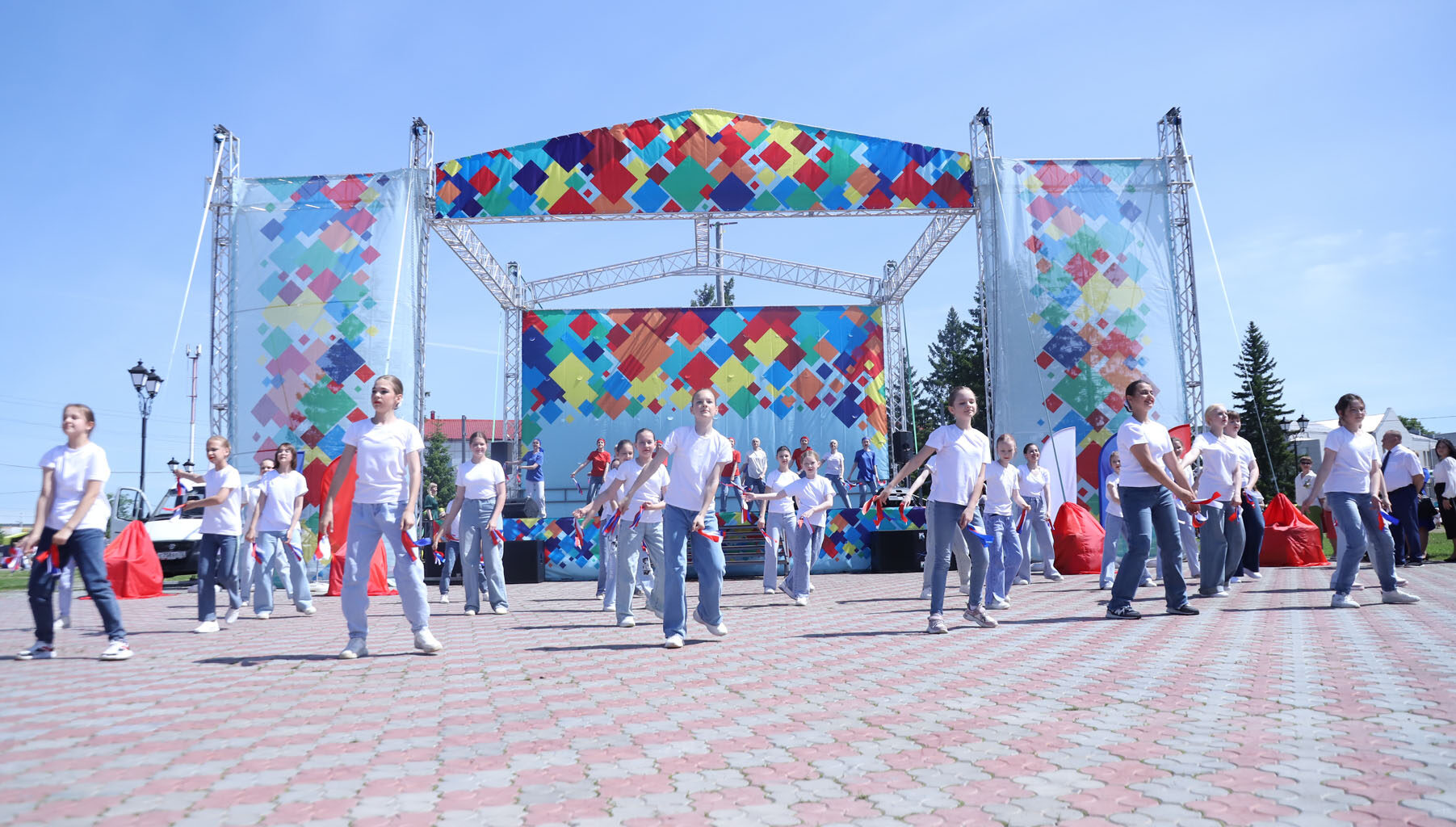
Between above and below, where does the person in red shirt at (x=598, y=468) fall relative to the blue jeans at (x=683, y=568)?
above

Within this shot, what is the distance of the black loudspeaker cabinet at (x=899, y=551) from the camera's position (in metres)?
16.6

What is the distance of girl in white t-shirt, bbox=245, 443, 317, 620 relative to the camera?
965 centimetres

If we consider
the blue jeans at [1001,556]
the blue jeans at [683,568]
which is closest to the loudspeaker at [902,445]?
the blue jeans at [1001,556]

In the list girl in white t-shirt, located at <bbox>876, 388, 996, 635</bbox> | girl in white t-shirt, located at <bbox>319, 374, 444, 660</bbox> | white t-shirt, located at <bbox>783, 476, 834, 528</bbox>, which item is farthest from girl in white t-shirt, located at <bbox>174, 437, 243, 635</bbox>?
white t-shirt, located at <bbox>783, 476, 834, 528</bbox>

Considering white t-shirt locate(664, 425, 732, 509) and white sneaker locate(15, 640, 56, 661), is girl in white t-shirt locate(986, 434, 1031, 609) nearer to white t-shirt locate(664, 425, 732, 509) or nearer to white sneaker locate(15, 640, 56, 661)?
white t-shirt locate(664, 425, 732, 509)

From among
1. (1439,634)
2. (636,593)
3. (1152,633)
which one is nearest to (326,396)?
(636,593)

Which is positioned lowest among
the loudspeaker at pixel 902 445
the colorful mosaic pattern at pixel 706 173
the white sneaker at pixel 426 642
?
the white sneaker at pixel 426 642

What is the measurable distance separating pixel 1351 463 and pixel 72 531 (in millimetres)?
8886

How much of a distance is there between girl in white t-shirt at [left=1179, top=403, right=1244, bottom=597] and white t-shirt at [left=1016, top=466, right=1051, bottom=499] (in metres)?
2.60

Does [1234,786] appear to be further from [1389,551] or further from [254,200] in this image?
[254,200]

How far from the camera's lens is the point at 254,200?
1773 cm

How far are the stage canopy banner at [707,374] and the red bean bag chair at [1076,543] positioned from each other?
7814 mm

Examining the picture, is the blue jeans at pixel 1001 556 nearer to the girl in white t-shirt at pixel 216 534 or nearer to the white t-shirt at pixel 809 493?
the white t-shirt at pixel 809 493

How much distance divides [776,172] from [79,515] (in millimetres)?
12919
